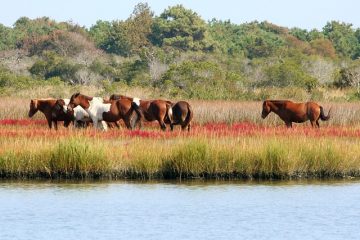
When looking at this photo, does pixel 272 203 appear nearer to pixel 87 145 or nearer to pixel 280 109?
pixel 87 145

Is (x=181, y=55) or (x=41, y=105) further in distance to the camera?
(x=181, y=55)

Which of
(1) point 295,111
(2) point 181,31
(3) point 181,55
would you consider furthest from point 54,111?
(2) point 181,31

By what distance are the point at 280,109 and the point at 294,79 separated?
61.9 feet

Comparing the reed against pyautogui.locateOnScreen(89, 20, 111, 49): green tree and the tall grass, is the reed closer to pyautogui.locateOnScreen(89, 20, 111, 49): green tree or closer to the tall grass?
the tall grass

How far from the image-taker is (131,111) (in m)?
26.4

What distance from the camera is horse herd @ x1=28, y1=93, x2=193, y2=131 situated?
26.2 metres

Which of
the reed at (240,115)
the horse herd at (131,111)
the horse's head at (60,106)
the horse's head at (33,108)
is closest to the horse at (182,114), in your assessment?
the horse herd at (131,111)

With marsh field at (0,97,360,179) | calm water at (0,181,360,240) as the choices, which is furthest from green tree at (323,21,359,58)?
calm water at (0,181,360,240)

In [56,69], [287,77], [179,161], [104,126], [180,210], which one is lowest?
[180,210]

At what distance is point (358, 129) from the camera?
25703mm

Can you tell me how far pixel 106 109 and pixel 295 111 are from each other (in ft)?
16.3

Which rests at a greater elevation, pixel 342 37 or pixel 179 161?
pixel 342 37

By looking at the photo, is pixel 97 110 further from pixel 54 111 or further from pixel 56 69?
pixel 56 69

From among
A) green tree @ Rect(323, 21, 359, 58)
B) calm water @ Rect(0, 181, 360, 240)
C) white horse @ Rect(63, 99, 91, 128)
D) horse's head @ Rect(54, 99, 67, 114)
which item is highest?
green tree @ Rect(323, 21, 359, 58)
